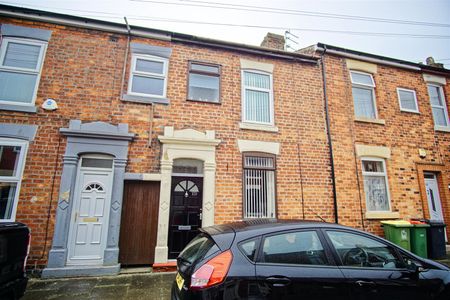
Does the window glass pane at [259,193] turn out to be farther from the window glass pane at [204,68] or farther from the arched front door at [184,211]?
the window glass pane at [204,68]

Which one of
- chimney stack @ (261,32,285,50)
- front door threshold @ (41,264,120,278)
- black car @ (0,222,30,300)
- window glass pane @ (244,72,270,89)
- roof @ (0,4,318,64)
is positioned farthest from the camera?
chimney stack @ (261,32,285,50)

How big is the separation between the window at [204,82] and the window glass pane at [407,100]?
733 cm

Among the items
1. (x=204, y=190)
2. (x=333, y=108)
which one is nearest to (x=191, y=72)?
(x=204, y=190)

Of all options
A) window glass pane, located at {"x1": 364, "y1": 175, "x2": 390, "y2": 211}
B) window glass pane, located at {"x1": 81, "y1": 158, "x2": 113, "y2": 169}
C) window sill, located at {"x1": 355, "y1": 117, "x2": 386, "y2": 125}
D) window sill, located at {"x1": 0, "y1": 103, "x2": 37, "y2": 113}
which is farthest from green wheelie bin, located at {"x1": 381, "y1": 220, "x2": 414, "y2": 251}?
window sill, located at {"x1": 0, "y1": 103, "x2": 37, "y2": 113}

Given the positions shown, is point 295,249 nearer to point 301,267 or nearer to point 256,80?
point 301,267

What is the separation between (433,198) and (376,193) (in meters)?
2.64

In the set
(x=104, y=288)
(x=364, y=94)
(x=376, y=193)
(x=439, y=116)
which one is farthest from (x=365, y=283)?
(x=439, y=116)

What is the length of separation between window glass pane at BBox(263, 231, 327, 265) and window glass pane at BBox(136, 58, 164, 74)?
592 cm

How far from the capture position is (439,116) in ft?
29.7

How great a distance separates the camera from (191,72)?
6895 millimetres

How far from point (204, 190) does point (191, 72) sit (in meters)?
3.69

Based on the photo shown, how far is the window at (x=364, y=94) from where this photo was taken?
8148 millimetres

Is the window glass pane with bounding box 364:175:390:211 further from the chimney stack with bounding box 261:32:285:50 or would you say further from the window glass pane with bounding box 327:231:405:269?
the chimney stack with bounding box 261:32:285:50

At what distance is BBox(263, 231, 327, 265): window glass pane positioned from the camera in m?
2.53
